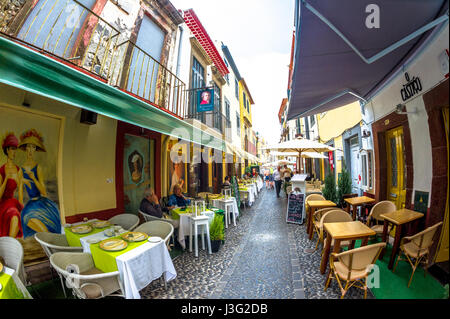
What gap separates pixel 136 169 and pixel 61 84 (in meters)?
3.78

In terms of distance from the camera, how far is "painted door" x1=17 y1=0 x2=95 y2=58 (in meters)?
3.91

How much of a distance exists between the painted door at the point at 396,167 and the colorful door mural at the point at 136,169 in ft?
21.1

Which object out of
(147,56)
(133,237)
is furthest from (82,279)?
(147,56)

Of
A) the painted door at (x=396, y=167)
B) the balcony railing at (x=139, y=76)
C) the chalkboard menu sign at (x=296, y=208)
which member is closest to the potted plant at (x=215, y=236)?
the chalkboard menu sign at (x=296, y=208)

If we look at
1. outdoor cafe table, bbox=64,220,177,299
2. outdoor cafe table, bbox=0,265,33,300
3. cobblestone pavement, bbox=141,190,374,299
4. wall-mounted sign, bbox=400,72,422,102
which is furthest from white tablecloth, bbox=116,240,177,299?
wall-mounted sign, bbox=400,72,422,102

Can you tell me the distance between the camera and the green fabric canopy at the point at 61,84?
5.97 ft

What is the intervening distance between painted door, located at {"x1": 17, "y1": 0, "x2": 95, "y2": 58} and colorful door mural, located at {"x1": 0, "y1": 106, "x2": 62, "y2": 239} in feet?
4.85

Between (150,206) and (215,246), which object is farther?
(150,206)

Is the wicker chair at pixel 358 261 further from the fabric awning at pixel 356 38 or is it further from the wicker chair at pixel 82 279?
the wicker chair at pixel 82 279

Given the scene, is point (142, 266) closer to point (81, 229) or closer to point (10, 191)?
point (81, 229)

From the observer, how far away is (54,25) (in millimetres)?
4168

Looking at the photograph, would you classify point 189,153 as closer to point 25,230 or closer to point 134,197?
point 134,197

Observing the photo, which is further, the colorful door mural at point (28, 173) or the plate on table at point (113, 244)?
the colorful door mural at point (28, 173)

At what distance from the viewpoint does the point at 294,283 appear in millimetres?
3156
